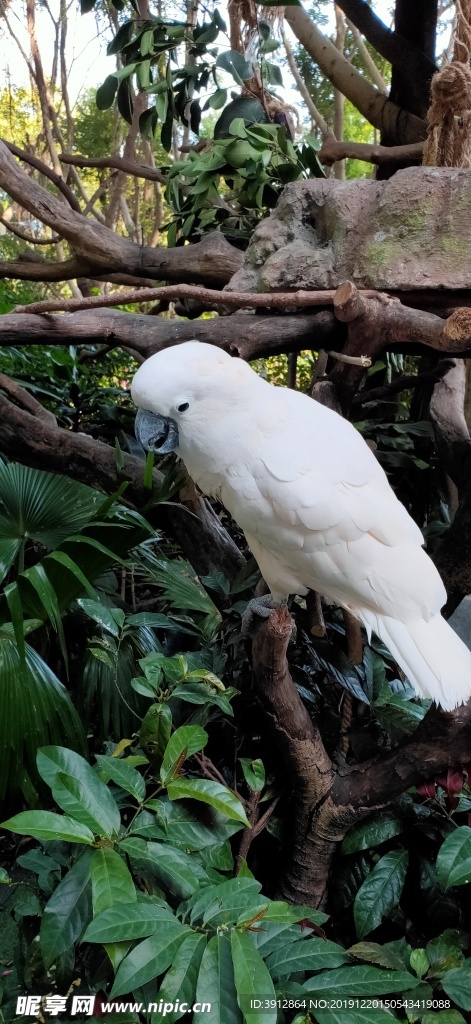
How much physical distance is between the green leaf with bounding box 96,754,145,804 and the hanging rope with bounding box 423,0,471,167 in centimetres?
178

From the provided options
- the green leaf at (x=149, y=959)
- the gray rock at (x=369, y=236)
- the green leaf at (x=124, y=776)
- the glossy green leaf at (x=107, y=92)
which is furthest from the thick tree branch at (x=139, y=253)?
the green leaf at (x=149, y=959)

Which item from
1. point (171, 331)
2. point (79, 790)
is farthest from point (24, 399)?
point (79, 790)

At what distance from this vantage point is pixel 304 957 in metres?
0.95

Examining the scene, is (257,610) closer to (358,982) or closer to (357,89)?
(358,982)

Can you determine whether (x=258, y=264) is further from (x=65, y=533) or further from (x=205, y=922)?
(x=205, y=922)

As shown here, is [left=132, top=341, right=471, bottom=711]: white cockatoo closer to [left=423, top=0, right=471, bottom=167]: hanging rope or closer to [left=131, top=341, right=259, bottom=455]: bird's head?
[left=131, top=341, right=259, bottom=455]: bird's head

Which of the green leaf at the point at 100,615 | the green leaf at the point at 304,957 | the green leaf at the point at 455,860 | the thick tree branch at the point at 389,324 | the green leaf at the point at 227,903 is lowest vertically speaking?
the green leaf at the point at 304,957

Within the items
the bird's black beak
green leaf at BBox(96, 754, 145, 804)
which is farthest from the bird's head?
green leaf at BBox(96, 754, 145, 804)

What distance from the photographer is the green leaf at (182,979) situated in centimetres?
84

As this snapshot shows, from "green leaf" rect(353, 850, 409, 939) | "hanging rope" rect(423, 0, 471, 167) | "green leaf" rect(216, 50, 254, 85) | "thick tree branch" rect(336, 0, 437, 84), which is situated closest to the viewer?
"green leaf" rect(353, 850, 409, 939)

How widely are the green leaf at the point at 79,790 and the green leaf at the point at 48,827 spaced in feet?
0.07

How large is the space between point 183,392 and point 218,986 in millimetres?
873

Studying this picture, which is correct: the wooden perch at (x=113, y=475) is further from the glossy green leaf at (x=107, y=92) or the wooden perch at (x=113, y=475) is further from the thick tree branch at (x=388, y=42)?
the thick tree branch at (x=388, y=42)

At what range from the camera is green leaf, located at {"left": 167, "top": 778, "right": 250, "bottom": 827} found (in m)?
0.97
